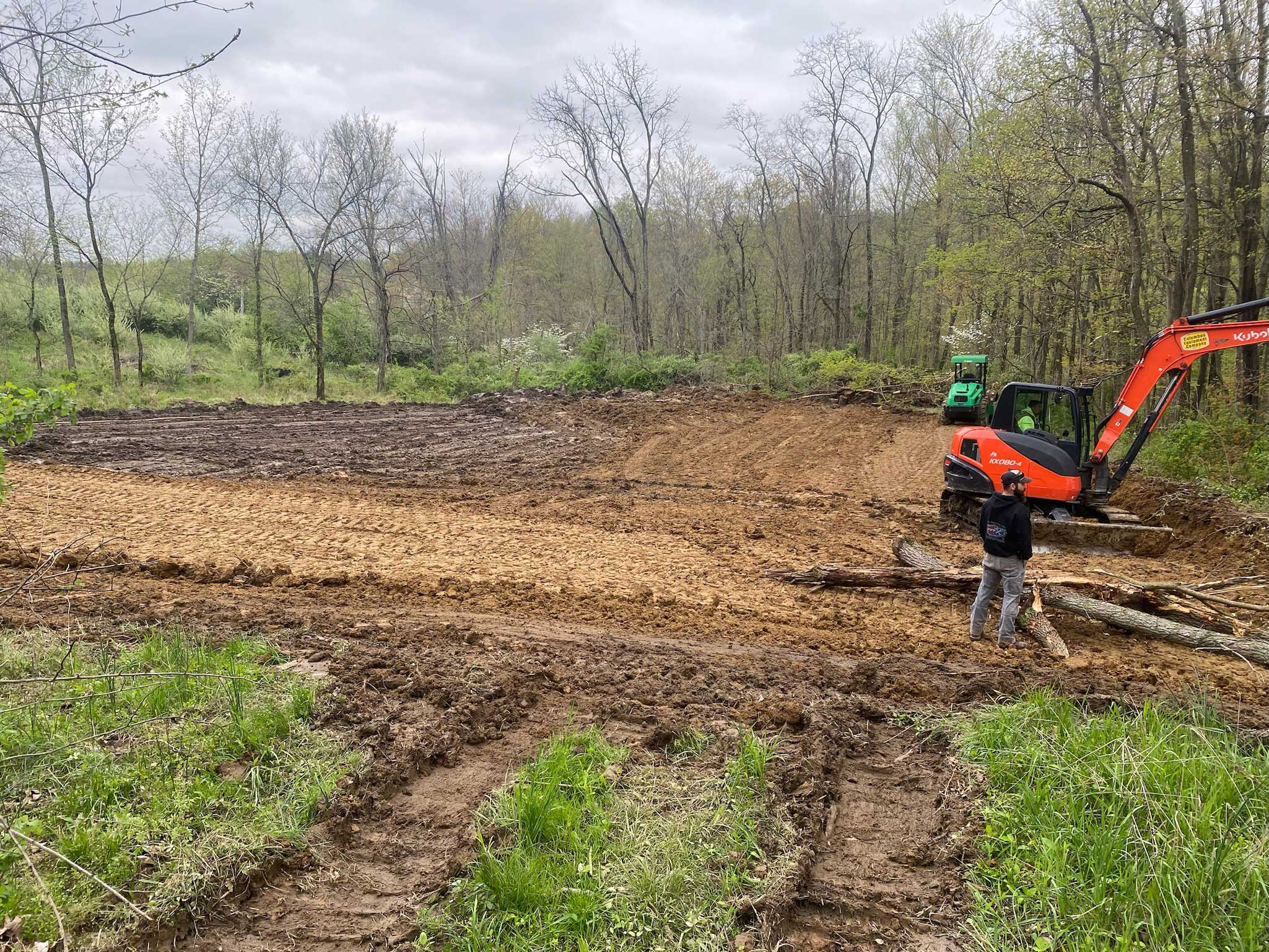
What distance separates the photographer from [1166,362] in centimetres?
956

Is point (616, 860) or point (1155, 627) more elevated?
point (1155, 627)

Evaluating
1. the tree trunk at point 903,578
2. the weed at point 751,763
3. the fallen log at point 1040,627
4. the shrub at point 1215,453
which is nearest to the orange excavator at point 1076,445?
the shrub at point 1215,453

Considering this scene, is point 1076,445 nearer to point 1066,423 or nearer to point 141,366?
point 1066,423

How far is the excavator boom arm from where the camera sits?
9.11 metres

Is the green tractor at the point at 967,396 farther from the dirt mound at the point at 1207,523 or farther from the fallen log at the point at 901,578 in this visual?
the fallen log at the point at 901,578

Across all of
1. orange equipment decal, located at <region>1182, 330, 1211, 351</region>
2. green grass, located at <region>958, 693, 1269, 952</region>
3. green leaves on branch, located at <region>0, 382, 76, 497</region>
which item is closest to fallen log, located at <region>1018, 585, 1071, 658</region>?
green grass, located at <region>958, 693, 1269, 952</region>

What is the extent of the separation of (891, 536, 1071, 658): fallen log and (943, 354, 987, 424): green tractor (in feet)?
47.0

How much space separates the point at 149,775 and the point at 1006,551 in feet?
20.6

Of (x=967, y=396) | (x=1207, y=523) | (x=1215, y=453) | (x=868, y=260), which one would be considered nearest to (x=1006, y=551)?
(x=1207, y=523)

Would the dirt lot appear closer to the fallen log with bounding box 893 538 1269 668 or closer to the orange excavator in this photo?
the fallen log with bounding box 893 538 1269 668

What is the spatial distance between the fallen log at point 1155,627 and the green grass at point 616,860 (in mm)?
4466

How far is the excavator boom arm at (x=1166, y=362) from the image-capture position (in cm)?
911

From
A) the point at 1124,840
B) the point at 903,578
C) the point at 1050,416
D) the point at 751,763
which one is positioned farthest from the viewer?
the point at 1050,416

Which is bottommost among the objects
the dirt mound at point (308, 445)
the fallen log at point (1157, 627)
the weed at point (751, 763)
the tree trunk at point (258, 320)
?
the weed at point (751, 763)
